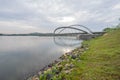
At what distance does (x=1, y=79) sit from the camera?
63.7 feet

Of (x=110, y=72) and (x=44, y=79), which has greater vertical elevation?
(x=110, y=72)

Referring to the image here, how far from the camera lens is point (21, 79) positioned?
1928 centimetres

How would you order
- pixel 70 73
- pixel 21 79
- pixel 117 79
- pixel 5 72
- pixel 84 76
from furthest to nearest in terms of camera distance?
pixel 5 72 < pixel 21 79 < pixel 70 73 < pixel 84 76 < pixel 117 79

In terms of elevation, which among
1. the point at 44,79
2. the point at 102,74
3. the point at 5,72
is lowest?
the point at 5,72

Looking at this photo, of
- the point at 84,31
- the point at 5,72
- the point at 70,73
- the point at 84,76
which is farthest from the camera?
the point at 84,31

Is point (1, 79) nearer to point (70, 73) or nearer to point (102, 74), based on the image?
point (70, 73)

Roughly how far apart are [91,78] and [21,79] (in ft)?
31.9

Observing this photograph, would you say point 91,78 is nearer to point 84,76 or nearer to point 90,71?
point 84,76

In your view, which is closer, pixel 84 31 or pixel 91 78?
pixel 91 78

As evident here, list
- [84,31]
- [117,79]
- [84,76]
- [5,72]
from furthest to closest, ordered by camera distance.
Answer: [84,31] → [5,72] → [84,76] → [117,79]

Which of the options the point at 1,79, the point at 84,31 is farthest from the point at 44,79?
the point at 84,31

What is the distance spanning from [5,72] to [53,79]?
38.5 ft

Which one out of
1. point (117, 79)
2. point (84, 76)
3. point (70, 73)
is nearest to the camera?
point (117, 79)

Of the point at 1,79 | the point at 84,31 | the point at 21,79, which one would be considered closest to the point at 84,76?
the point at 21,79
